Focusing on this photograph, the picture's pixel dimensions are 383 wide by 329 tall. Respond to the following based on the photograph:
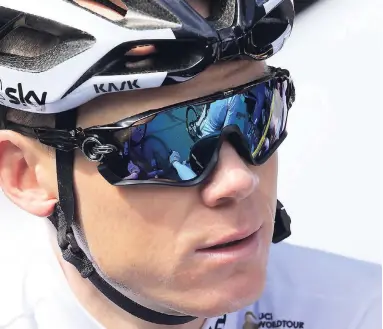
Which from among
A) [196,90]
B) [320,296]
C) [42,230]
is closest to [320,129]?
[320,296]

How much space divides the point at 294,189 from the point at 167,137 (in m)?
1.34

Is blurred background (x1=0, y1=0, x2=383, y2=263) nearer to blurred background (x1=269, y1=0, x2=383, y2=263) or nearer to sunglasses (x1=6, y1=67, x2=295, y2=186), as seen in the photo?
blurred background (x1=269, y1=0, x2=383, y2=263)

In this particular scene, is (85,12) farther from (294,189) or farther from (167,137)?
(294,189)

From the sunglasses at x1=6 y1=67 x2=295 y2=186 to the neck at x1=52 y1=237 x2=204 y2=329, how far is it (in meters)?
0.39

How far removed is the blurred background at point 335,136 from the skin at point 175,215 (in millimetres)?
1028

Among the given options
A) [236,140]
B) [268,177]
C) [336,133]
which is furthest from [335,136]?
[236,140]

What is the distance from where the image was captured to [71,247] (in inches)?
58.4

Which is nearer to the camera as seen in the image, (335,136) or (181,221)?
(181,221)

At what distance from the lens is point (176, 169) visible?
1271 millimetres

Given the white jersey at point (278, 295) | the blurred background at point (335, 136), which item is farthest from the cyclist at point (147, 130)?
the blurred background at point (335, 136)

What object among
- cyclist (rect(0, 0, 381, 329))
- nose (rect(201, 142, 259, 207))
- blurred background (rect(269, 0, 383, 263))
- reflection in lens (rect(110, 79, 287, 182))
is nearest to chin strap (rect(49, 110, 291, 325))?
cyclist (rect(0, 0, 381, 329))

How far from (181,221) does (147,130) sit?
0.59 ft

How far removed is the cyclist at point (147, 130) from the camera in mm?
1231

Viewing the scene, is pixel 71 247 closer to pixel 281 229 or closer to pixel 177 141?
pixel 177 141
